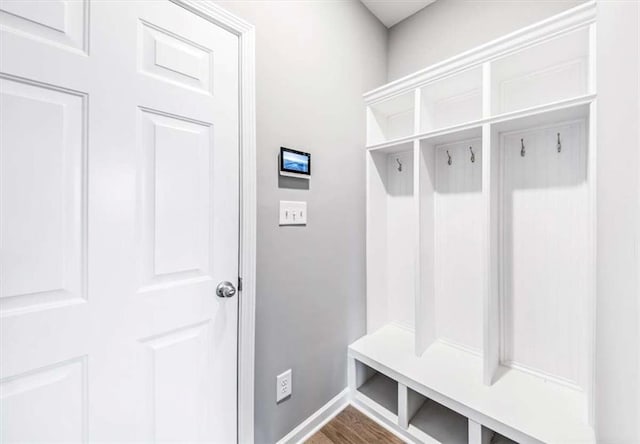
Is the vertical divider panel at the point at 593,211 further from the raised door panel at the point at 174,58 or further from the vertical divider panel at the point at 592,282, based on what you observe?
the raised door panel at the point at 174,58

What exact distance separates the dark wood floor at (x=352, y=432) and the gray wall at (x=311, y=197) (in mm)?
137

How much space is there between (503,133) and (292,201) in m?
1.26

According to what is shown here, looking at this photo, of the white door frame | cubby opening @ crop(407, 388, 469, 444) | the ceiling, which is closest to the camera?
the white door frame

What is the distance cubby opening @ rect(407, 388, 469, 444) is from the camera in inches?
56.7

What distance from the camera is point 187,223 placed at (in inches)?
42.3

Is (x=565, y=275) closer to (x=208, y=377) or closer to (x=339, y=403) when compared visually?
(x=339, y=403)

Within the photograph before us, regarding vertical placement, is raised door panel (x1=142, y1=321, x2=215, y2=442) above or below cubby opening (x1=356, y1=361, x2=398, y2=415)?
above

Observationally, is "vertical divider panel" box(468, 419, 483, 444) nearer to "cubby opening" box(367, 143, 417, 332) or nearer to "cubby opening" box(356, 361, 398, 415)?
"cubby opening" box(356, 361, 398, 415)

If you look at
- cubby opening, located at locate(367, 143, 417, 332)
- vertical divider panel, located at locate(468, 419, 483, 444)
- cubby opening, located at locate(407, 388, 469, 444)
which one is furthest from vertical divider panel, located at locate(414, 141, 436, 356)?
vertical divider panel, located at locate(468, 419, 483, 444)

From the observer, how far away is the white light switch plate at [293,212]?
1.40 metres

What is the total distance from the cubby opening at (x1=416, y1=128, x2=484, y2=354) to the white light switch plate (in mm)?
742

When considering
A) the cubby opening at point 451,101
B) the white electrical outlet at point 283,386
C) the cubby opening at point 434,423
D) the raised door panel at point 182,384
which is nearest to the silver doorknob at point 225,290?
the raised door panel at point 182,384

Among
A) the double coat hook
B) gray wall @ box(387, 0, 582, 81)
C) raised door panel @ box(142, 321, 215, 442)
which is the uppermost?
gray wall @ box(387, 0, 582, 81)

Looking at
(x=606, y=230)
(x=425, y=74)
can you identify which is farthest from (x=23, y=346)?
(x=425, y=74)
